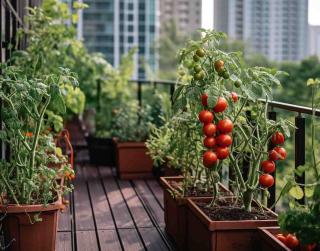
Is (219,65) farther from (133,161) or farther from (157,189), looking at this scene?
(133,161)

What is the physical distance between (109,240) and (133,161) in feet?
6.70

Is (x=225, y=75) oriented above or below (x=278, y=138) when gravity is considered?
above

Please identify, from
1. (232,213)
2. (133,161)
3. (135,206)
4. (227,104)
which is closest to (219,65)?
(227,104)

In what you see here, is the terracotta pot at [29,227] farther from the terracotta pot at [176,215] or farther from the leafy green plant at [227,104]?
the leafy green plant at [227,104]

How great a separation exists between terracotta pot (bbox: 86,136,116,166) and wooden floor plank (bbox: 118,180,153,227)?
29.2 inches

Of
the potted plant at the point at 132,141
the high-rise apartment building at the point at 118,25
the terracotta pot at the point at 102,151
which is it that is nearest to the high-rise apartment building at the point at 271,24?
the high-rise apartment building at the point at 118,25

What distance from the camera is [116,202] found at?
459 centimetres

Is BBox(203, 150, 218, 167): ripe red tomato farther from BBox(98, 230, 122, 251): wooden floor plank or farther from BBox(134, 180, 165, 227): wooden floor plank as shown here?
BBox(134, 180, 165, 227): wooden floor plank

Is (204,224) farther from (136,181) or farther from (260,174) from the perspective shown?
(136,181)

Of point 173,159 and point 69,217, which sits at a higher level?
point 173,159

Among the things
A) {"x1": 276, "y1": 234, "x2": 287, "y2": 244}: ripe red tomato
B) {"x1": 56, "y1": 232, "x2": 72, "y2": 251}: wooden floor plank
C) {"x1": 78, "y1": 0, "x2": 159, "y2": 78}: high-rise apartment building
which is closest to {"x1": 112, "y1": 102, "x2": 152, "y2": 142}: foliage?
{"x1": 56, "y1": 232, "x2": 72, "y2": 251}: wooden floor plank

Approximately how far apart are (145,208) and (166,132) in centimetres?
53

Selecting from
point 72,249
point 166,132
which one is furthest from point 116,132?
point 72,249

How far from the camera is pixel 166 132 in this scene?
14.4 ft
